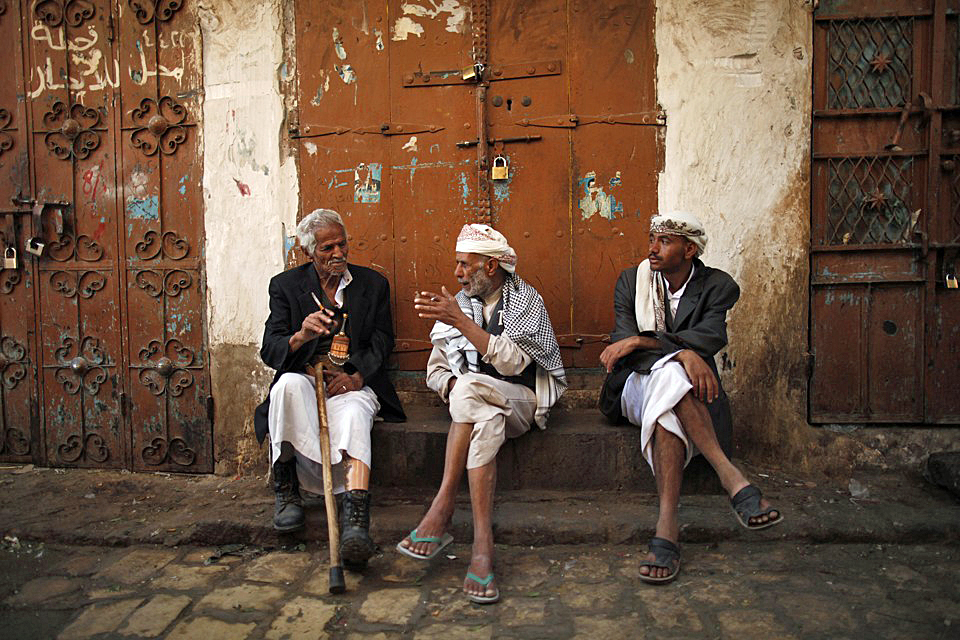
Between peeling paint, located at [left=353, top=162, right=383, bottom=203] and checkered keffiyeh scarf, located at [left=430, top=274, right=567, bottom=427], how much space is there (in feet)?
3.25

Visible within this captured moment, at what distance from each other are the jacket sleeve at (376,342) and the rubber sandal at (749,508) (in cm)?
187

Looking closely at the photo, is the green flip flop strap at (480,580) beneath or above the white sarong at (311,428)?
beneath

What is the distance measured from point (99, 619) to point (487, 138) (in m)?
3.02

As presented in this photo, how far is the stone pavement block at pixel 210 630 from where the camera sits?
2.62 m

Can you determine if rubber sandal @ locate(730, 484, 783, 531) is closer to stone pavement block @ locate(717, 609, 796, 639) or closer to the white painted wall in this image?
stone pavement block @ locate(717, 609, 796, 639)

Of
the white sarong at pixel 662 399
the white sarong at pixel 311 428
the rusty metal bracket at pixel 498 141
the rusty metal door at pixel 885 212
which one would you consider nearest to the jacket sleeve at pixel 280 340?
the white sarong at pixel 311 428

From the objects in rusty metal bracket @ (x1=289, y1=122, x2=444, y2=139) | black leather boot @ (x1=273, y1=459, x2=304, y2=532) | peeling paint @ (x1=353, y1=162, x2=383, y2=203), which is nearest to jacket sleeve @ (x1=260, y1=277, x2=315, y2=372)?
black leather boot @ (x1=273, y1=459, x2=304, y2=532)

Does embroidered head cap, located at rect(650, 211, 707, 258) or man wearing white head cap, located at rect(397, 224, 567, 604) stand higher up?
embroidered head cap, located at rect(650, 211, 707, 258)

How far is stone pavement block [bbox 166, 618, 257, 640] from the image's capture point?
8.61 ft

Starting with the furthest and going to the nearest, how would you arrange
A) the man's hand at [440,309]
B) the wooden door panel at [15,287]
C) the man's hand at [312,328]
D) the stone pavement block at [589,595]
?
the wooden door panel at [15,287] → the man's hand at [312,328] → the man's hand at [440,309] → the stone pavement block at [589,595]

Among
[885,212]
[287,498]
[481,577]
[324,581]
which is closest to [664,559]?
[481,577]

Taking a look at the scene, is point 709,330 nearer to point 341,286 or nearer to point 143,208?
point 341,286

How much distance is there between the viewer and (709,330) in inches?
133

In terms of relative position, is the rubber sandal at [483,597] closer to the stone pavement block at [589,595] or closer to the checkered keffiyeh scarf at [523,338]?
the stone pavement block at [589,595]
